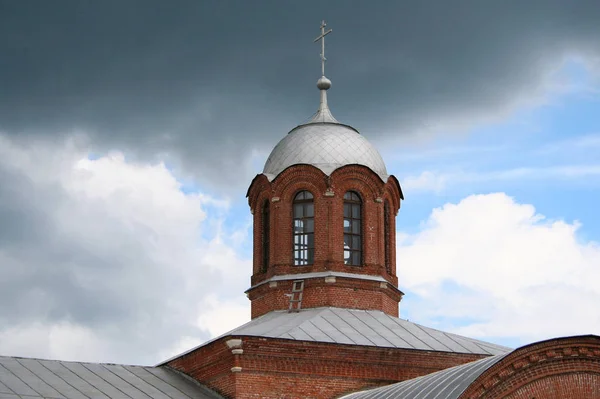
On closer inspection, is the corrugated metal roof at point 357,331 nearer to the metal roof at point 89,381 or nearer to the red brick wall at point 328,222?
the red brick wall at point 328,222

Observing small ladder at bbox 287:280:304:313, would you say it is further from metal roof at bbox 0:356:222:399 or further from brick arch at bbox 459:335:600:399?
brick arch at bbox 459:335:600:399

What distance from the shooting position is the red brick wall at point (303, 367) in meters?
21.6

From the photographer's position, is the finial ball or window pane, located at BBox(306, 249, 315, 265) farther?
the finial ball

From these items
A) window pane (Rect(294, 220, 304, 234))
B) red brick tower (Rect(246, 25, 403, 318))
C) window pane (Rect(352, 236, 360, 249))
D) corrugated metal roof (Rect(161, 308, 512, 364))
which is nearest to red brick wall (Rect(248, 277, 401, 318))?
red brick tower (Rect(246, 25, 403, 318))

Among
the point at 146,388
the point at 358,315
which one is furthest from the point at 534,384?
the point at 146,388

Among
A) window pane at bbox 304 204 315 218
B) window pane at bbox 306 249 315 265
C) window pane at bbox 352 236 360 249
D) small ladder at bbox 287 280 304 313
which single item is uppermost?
→ window pane at bbox 304 204 315 218

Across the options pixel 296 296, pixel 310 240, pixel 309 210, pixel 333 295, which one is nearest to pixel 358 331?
pixel 333 295

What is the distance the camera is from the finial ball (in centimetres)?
2738

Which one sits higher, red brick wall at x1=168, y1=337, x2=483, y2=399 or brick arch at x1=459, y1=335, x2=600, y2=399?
red brick wall at x1=168, y1=337, x2=483, y2=399

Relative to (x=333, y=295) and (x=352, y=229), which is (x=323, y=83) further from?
(x=333, y=295)

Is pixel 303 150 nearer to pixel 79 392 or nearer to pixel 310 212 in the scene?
pixel 310 212

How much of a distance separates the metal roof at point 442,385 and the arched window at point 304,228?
17.6 ft

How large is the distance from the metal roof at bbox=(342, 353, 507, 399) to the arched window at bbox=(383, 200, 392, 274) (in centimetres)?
570

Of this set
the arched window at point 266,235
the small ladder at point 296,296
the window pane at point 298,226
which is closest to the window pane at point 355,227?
the window pane at point 298,226
